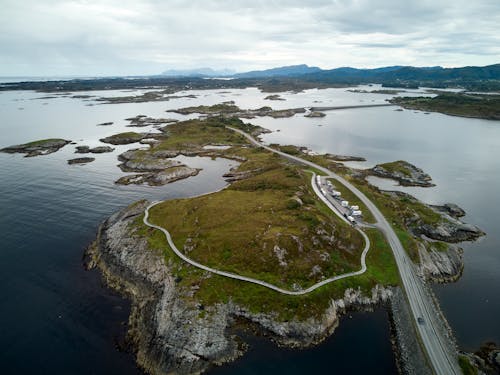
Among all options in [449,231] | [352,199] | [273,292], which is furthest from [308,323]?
[449,231]

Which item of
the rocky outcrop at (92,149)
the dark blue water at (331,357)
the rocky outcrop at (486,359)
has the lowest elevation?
the dark blue water at (331,357)

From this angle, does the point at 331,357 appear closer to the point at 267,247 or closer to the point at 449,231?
the point at 267,247

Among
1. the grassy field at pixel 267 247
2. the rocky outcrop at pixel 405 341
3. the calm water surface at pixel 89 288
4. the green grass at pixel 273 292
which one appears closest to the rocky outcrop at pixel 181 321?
the green grass at pixel 273 292

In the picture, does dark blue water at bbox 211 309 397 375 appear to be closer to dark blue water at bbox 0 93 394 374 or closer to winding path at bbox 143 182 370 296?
dark blue water at bbox 0 93 394 374

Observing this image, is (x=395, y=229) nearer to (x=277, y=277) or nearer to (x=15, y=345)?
(x=277, y=277)

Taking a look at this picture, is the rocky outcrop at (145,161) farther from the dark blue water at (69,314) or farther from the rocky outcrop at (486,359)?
the rocky outcrop at (486,359)

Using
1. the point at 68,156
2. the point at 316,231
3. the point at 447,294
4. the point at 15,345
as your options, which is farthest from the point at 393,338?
the point at 68,156
